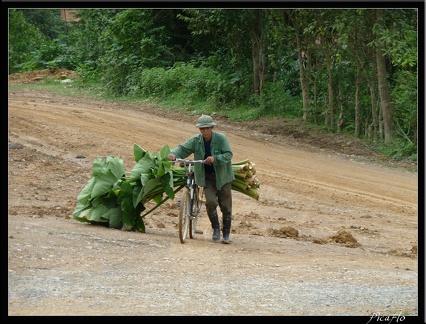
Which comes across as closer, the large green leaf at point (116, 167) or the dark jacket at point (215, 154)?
the dark jacket at point (215, 154)

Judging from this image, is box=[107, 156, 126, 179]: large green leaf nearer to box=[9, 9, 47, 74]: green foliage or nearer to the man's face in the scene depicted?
the man's face

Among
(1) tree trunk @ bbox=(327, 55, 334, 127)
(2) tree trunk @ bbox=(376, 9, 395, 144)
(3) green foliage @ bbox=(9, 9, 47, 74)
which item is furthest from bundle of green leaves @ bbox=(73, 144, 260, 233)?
(3) green foliage @ bbox=(9, 9, 47, 74)

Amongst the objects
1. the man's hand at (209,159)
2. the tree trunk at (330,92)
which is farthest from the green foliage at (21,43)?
the man's hand at (209,159)

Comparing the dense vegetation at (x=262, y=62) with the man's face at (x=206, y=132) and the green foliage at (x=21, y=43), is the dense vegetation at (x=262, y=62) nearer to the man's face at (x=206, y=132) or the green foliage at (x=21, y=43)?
the green foliage at (x=21, y=43)

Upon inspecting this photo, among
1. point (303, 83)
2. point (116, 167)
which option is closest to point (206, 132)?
point (116, 167)

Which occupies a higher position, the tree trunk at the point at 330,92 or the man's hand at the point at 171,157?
the tree trunk at the point at 330,92

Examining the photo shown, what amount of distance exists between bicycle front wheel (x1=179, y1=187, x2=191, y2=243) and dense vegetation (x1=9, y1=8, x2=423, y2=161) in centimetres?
894

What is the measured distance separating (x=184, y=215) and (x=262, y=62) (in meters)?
15.4

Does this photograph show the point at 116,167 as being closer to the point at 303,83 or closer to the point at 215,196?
the point at 215,196

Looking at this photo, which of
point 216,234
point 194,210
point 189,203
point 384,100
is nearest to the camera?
point 189,203

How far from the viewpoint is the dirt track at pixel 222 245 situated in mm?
7730

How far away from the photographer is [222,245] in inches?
441

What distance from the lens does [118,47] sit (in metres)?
31.2

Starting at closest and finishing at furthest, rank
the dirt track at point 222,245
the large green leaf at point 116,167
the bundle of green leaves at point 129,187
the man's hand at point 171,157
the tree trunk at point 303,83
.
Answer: the dirt track at point 222,245 → the man's hand at point 171,157 → the bundle of green leaves at point 129,187 → the large green leaf at point 116,167 → the tree trunk at point 303,83
